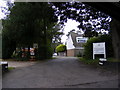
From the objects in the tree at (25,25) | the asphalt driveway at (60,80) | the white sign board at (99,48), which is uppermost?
the tree at (25,25)

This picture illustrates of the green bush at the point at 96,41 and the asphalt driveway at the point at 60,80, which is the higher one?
the green bush at the point at 96,41

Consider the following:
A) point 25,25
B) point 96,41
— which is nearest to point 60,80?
point 96,41

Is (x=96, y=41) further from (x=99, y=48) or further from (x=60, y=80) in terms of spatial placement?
(x=60, y=80)

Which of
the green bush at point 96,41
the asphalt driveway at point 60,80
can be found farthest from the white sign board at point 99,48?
the asphalt driveway at point 60,80

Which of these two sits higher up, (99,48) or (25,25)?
(25,25)

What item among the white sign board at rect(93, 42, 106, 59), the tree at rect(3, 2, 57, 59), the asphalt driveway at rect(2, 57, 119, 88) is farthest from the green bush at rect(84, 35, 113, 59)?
the tree at rect(3, 2, 57, 59)

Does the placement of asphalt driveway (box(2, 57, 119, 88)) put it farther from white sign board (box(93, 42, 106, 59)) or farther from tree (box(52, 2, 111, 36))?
tree (box(52, 2, 111, 36))

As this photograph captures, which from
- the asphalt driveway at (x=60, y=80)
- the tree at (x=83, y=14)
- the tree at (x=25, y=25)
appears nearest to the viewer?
the asphalt driveway at (x=60, y=80)

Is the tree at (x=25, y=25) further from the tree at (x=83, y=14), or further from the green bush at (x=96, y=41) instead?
the green bush at (x=96, y=41)

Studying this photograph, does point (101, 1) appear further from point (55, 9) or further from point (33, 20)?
point (33, 20)

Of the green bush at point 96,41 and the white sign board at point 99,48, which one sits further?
the green bush at point 96,41

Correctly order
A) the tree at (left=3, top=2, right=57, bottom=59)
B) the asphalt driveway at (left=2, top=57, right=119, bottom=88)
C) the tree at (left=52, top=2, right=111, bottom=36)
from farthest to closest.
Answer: the tree at (left=3, top=2, right=57, bottom=59), the tree at (left=52, top=2, right=111, bottom=36), the asphalt driveway at (left=2, top=57, right=119, bottom=88)

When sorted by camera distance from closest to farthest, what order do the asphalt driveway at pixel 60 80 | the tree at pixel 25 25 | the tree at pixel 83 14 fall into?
the asphalt driveway at pixel 60 80, the tree at pixel 83 14, the tree at pixel 25 25

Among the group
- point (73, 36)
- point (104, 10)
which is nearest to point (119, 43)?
point (104, 10)
